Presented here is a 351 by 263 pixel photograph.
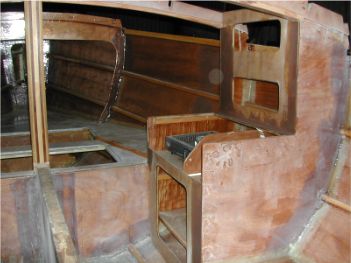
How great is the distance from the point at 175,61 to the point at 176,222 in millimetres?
1881

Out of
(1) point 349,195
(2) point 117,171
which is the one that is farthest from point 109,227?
(1) point 349,195

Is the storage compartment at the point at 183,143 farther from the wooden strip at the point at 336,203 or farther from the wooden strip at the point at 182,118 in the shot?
the wooden strip at the point at 336,203

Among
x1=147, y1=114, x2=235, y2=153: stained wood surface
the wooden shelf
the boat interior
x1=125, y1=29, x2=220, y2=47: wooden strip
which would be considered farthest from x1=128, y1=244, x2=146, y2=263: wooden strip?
x1=125, y1=29, x2=220, y2=47: wooden strip

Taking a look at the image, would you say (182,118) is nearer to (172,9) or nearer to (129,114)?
(172,9)

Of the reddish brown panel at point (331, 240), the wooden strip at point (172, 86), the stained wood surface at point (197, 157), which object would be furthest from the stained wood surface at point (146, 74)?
the reddish brown panel at point (331, 240)

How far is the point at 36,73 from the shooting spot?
2.03m

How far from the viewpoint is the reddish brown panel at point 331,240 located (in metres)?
1.79

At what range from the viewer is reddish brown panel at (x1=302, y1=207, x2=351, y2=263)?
1785 mm

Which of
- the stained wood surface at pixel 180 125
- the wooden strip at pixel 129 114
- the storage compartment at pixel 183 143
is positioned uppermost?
the stained wood surface at pixel 180 125

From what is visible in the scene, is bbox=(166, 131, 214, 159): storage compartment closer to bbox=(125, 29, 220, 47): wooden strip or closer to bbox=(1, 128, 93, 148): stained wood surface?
bbox=(125, 29, 220, 47): wooden strip

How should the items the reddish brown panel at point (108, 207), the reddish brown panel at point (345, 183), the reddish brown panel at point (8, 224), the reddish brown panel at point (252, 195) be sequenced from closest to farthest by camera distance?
1. the reddish brown panel at point (252, 195)
2. the reddish brown panel at point (345, 183)
3. the reddish brown panel at point (8, 224)
4. the reddish brown panel at point (108, 207)

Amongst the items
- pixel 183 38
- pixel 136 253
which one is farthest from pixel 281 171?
pixel 183 38

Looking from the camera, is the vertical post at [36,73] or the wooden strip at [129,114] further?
the wooden strip at [129,114]

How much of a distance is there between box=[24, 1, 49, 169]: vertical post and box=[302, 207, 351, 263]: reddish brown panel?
154 cm
